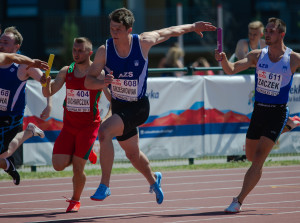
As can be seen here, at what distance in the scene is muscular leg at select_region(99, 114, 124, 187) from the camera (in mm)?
7870

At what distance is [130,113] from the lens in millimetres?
8141

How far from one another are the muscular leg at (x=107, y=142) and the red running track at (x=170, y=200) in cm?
53

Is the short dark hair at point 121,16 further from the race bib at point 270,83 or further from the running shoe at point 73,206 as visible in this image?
the running shoe at point 73,206

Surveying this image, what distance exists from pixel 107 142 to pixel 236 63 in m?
1.92

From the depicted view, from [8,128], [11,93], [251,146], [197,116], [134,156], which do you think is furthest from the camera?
[197,116]

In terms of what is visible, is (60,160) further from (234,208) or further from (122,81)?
(234,208)

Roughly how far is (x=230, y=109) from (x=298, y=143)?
1637 mm

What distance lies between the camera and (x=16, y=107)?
9.60 meters

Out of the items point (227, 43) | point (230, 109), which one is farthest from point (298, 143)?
point (227, 43)

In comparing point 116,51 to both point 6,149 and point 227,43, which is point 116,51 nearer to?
point 6,149

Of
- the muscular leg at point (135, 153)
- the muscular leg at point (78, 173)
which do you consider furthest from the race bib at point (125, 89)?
the muscular leg at point (78, 173)

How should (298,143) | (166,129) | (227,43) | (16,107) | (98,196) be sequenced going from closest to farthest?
(98,196), (16,107), (166,129), (298,143), (227,43)

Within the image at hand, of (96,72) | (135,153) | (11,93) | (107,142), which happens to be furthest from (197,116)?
(107,142)

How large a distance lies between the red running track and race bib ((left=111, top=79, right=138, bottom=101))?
1345 mm
